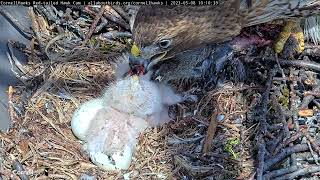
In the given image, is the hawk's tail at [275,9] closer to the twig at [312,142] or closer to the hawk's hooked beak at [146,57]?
the hawk's hooked beak at [146,57]

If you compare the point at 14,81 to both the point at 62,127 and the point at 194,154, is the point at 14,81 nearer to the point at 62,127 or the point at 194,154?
the point at 62,127

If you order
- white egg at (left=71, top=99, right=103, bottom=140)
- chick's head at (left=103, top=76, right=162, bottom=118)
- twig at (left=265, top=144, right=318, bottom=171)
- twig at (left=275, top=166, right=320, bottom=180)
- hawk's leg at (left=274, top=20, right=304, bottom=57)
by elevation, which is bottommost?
twig at (left=275, top=166, right=320, bottom=180)

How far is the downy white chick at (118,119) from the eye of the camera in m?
3.99

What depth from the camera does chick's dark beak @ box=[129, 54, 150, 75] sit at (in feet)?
12.7

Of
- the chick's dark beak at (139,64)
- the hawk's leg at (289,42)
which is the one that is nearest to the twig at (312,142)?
the hawk's leg at (289,42)

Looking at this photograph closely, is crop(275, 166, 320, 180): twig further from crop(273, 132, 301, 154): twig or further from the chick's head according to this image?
the chick's head

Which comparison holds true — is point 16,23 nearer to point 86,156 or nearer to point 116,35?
point 116,35

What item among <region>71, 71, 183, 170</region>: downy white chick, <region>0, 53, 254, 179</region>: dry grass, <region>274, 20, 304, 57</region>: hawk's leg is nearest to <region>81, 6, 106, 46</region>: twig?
<region>0, 53, 254, 179</region>: dry grass

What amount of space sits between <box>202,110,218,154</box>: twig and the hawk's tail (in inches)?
22.1

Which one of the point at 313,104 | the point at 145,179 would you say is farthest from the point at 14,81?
the point at 313,104

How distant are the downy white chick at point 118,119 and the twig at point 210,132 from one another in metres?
0.29

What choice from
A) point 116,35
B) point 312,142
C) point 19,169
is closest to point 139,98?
point 116,35

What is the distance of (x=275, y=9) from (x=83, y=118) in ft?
4.08

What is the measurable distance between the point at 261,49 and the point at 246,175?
2.95 ft
